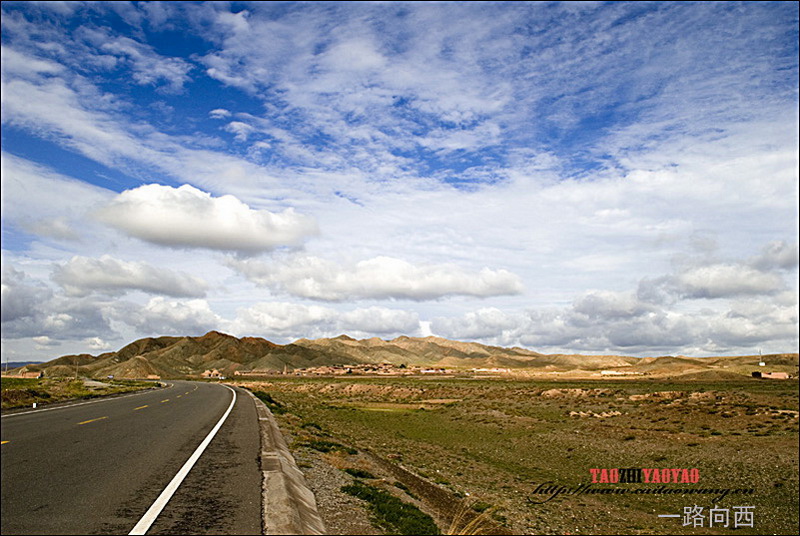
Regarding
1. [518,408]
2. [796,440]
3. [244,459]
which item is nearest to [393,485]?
[244,459]

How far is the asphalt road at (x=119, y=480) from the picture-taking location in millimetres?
7246

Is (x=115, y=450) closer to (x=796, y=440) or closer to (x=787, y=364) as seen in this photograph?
(x=796, y=440)

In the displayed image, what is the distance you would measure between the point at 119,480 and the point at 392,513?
5.55 meters

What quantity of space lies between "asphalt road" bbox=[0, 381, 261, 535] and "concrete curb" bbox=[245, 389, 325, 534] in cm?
22

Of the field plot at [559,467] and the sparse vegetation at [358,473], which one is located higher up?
the sparse vegetation at [358,473]

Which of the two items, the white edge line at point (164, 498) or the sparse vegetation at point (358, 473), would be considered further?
the sparse vegetation at point (358, 473)

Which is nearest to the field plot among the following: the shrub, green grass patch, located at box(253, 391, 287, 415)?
the shrub

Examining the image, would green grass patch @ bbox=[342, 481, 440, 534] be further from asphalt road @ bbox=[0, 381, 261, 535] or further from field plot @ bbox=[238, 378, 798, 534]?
asphalt road @ bbox=[0, 381, 261, 535]

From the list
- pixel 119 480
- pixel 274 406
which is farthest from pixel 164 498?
pixel 274 406

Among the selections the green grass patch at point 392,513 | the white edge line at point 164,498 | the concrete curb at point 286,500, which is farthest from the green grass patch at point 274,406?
the green grass patch at point 392,513

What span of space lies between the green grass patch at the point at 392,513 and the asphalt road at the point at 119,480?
7.82 ft

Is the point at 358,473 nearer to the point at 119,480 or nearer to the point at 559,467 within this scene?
the point at 119,480

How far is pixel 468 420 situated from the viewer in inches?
1766

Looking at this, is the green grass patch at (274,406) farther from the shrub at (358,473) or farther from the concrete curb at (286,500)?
the concrete curb at (286,500)
